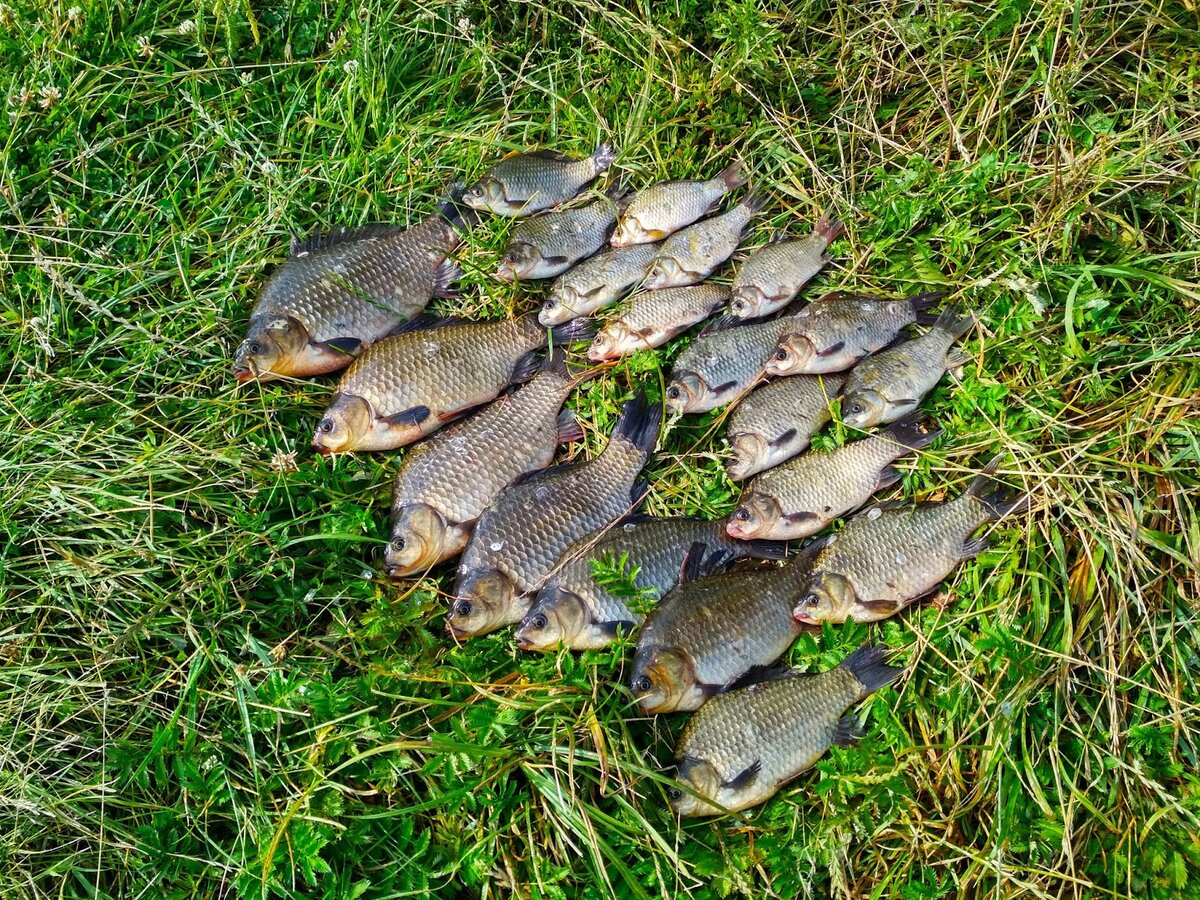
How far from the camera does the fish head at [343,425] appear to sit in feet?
11.0

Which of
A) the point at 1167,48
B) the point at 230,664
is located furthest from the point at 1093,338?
the point at 230,664

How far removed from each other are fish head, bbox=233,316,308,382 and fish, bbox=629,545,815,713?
72.8 inches

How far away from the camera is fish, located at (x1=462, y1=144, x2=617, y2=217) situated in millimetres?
4039

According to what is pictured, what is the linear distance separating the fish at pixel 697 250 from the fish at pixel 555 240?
0.35 m

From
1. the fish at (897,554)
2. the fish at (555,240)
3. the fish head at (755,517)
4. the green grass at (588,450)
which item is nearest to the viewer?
the green grass at (588,450)

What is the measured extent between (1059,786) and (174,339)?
12.4ft

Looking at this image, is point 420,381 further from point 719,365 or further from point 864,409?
point 864,409

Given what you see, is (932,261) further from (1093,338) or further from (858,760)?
(858,760)

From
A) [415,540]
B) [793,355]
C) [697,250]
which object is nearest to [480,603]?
[415,540]

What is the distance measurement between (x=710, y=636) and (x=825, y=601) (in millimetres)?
472

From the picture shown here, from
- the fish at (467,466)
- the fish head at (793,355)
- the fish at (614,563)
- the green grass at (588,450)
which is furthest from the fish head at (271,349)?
the fish head at (793,355)

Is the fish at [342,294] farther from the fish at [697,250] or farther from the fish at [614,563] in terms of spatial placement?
the fish at [614,563]

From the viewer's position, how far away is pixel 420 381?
3.45 meters

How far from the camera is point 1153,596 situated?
293 cm
